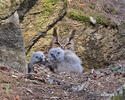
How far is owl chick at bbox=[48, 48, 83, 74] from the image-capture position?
8.79 m

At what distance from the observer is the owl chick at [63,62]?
879 cm

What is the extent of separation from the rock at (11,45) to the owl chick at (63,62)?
118 cm

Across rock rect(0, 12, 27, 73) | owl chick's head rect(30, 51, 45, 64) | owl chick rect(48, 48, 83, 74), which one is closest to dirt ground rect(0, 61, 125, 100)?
rock rect(0, 12, 27, 73)

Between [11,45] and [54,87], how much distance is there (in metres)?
2.09

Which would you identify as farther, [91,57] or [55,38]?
[91,57]

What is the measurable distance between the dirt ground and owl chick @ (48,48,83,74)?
153 centimetres

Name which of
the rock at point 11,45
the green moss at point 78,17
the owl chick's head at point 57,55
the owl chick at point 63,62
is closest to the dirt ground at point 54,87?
the rock at point 11,45

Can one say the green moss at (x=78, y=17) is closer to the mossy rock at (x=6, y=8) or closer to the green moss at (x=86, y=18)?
the green moss at (x=86, y=18)

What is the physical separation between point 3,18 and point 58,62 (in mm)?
2136

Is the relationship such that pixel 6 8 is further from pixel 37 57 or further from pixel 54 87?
pixel 54 87

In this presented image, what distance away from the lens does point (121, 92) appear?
4332 millimetres

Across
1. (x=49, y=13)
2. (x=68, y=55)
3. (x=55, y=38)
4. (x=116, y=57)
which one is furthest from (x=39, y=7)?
(x=116, y=57)

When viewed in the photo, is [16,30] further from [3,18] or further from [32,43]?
[32,43]

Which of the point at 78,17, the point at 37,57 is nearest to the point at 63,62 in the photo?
the point at 37,57
